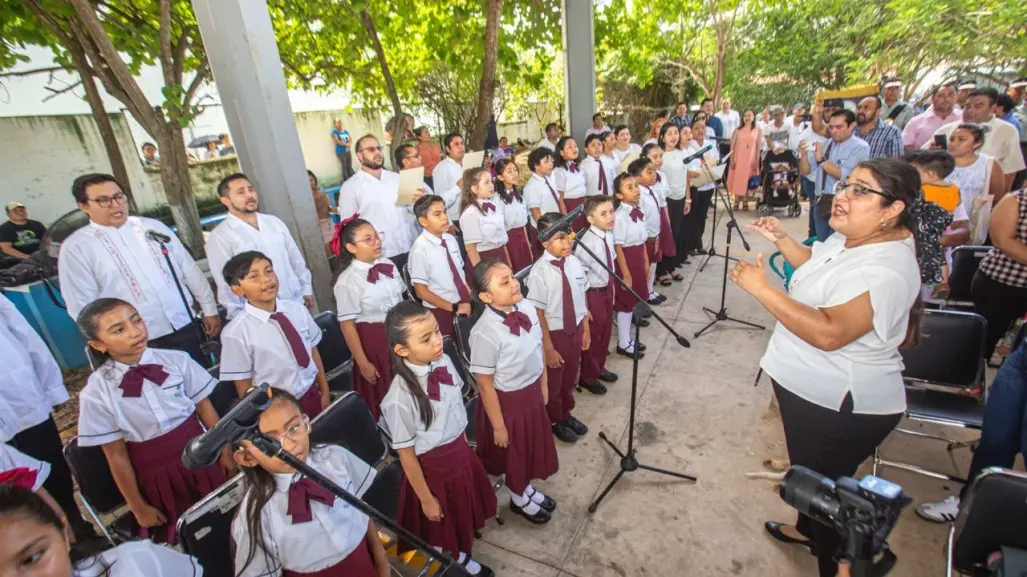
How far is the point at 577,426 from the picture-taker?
3.25 metres

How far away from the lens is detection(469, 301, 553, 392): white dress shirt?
2361 mm

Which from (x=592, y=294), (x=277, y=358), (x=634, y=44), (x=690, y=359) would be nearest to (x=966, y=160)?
(x=690, y=359)

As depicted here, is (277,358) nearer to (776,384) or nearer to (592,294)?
(592,294)

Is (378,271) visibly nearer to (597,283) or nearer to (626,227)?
(597,283)

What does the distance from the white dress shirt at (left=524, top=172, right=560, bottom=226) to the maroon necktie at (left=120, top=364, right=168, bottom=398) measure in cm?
375

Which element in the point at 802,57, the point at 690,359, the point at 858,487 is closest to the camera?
the point at 858,487

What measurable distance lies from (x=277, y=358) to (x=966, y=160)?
16.0 feet

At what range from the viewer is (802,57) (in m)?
15.3

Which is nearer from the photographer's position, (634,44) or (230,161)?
(634,44)

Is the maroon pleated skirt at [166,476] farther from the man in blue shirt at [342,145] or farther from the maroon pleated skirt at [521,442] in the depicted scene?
the man in blue shirt at [342,145]

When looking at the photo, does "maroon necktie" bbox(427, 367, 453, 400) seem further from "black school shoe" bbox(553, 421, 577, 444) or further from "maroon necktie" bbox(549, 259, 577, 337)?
"black school shoe" bbox(553, 421, 577, 444)

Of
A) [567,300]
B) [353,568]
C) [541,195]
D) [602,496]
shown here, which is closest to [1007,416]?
[602,496]

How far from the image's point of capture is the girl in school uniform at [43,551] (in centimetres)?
104

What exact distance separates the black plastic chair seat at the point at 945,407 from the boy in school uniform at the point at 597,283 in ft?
5.90
